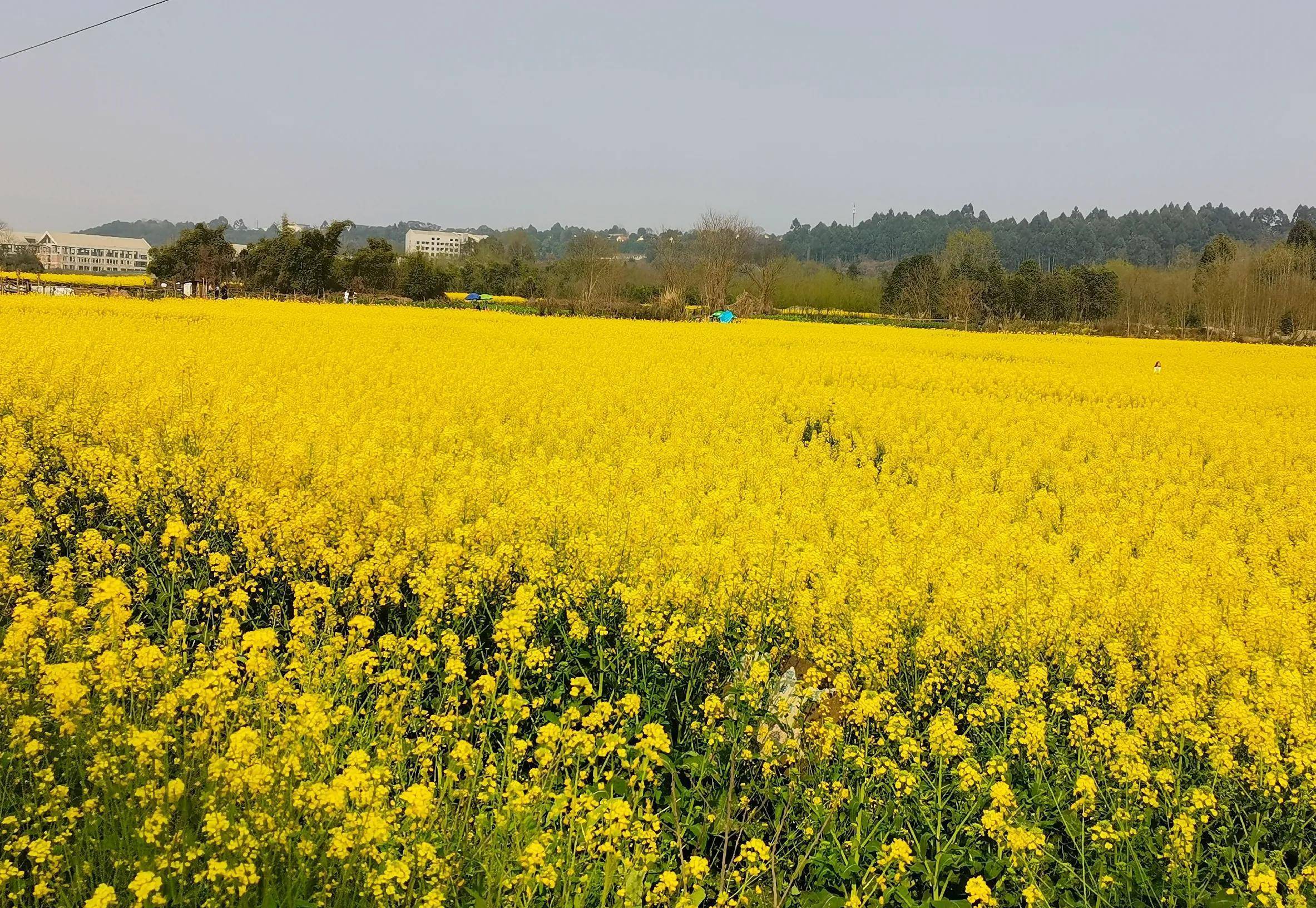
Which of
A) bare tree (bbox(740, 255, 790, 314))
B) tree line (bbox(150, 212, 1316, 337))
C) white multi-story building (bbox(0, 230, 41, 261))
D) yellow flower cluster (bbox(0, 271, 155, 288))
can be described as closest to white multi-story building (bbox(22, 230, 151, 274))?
white multi-story building (bbox(0, 230, 41, 261))

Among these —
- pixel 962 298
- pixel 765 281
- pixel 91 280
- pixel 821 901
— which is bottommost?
pixel 821 901

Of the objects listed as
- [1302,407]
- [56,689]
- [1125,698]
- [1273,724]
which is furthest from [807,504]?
[1302,407]

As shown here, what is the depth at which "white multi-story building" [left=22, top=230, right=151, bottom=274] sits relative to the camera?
431ft

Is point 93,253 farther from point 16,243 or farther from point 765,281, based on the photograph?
point 765,281

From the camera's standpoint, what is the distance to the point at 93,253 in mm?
137250

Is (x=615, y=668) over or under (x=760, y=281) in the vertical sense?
under

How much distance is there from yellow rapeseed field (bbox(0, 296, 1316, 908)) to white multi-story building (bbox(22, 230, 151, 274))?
497 ft

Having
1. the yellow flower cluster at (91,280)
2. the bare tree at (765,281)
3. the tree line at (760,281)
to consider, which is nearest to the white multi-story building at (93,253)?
the yellow flower cluster at (91,280)

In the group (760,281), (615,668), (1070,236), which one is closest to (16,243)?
(760,281)

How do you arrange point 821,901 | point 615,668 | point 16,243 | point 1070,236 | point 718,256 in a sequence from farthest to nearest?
point 1070,236
point 16,243
point 718,256
point 615,668
point 821,901

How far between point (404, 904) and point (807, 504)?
17.9 ft

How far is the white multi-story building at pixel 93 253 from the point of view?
431ft

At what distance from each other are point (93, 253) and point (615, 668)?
167m

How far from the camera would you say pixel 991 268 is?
7550 cm
